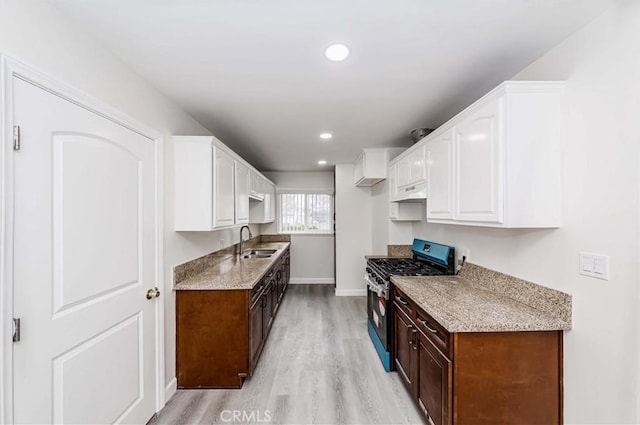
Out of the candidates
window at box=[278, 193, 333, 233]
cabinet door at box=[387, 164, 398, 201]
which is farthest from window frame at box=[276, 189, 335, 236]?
cabinet door at box=[387, 164, 398, 201]

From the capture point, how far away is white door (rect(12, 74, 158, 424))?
1.19m

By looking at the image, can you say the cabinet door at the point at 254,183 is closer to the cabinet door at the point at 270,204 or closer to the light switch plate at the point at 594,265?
the cabinet door at the point at 270,204

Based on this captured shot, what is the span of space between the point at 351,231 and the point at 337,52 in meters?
3.87

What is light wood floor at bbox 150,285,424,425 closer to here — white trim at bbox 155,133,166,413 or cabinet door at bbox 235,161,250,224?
white trim at bbox 155,133,166,413

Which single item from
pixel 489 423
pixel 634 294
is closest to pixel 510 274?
pixel 634 294

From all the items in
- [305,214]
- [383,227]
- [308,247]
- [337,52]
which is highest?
[337,52]

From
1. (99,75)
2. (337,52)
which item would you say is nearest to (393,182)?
(337,52)

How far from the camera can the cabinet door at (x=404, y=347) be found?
2.13m

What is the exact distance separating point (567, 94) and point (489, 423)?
1.88 metres

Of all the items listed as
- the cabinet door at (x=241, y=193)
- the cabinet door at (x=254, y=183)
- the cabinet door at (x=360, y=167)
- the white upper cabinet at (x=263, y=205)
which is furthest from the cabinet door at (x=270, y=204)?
the cabinet door at (x=360, y=167)

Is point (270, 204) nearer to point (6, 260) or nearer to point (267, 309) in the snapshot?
point (267, 309)

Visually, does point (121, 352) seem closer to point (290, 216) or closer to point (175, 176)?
point (175, 176)

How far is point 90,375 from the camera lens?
1.51 m

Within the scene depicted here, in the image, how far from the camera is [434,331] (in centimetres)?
175
